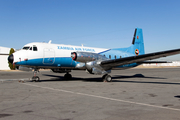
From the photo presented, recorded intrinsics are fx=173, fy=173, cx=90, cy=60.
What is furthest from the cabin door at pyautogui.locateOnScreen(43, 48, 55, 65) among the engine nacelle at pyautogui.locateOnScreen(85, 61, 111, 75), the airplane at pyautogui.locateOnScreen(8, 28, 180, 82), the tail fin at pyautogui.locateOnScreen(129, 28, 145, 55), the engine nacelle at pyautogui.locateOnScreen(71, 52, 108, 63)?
the tail fin at pyautogui.locateOnScreen(129, 28, 145, 55)

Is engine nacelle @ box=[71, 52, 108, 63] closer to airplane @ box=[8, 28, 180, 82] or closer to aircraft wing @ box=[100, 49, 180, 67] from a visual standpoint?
airplane @ box=[8, 28, 180, 82]

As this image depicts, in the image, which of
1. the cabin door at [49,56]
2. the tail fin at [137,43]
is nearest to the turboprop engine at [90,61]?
the cabin door at [49,56]

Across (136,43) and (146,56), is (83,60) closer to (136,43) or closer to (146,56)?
(146,56)

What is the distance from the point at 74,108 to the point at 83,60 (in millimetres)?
10661

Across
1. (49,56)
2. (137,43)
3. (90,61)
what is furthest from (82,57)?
(137,43)

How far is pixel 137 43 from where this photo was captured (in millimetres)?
25812

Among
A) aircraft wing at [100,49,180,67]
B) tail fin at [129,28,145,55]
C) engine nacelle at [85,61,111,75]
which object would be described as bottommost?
engine nacelle at [85,61,111,75]

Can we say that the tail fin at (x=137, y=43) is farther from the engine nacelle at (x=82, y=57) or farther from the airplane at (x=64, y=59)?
the engine nacelle at (x=82, y=57)

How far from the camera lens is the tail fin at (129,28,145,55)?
83.8 ft

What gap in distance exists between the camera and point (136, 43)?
25.7m

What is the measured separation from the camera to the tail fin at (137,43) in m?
25.6

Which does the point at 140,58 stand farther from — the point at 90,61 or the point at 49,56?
the point at 49,56

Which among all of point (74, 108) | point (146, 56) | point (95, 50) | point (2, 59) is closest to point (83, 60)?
point (95, 50)

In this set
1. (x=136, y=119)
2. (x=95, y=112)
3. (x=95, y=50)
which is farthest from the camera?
(x=95, y=50)
